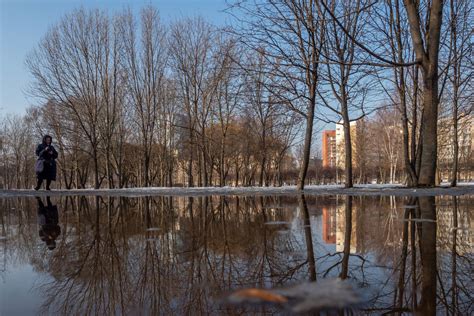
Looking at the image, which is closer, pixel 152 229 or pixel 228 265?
pixel 228 265

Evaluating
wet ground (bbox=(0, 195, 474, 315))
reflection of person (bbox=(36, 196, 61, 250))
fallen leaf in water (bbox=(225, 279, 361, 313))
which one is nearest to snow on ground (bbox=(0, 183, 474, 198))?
wet ground (bbox=(0, 195, 474, 315))

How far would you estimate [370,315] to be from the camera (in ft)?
4.90

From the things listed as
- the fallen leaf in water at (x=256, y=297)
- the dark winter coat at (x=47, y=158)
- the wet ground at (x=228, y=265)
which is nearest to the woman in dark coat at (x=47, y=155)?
the dark winter coat at (x=47, y=158)

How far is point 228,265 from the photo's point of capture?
2.39 metres

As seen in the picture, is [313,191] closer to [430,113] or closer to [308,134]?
[308,134]

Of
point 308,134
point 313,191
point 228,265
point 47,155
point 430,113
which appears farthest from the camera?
point 47,155

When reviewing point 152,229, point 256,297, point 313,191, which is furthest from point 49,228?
point 313,191

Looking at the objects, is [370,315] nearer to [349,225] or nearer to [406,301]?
[406,301]

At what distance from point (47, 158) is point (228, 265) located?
12.1 metres

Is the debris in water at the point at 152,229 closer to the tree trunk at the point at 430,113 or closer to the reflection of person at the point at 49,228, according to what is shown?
the reflection of person at the point at 49,228

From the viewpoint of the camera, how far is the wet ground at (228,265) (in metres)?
1.72

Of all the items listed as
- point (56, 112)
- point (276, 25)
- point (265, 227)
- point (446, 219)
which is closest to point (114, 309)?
point (265, 227)

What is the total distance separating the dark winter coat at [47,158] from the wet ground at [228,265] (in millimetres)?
8902

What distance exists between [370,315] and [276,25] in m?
9.17
